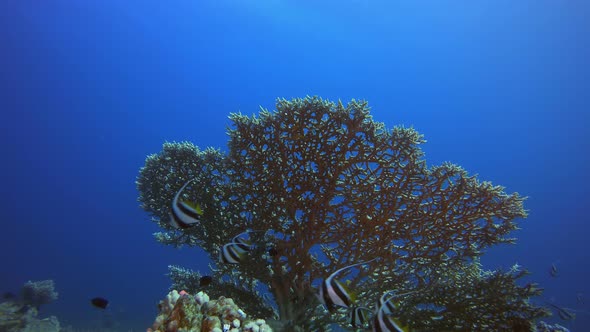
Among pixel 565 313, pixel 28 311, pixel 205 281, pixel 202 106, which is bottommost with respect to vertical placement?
pixel 565 313

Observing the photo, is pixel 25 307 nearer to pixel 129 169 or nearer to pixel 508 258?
pixel 508 258

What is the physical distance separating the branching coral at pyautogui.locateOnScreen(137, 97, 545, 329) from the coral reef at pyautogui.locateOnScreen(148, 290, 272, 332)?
2.65 m

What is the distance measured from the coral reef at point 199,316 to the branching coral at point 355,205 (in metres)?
2.65

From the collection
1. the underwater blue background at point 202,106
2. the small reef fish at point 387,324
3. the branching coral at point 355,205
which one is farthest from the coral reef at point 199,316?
the underwater blue background at point 202,106

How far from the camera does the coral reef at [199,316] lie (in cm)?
337

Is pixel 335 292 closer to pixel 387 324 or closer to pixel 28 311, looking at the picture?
pixel 387 324

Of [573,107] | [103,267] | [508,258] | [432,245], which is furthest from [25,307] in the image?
[573,107]

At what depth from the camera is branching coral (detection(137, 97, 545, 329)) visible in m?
6.36

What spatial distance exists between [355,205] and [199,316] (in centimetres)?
374

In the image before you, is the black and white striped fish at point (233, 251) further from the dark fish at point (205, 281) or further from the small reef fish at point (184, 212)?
the dark fish at point (205, 281)

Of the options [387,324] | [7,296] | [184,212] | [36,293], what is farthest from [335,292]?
[36,293]

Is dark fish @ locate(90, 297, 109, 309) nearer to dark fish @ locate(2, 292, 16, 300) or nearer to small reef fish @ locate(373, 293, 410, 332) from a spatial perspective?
small reef fish @ locate(373, 293, 410, 332)

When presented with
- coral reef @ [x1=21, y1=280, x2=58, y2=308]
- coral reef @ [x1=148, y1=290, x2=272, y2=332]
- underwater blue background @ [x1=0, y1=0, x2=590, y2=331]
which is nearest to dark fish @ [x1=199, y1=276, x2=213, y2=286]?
coral reef @ [x1=148, y1=290, x2=272, y2=332]

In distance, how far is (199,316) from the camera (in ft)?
11.4
